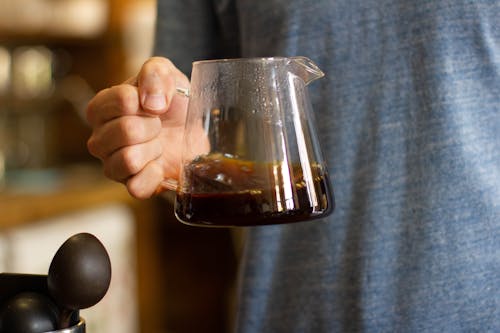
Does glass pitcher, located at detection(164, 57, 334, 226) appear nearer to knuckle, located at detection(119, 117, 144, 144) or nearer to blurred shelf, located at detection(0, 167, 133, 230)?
knuckle, located at detection(119, 117, 144, 144)

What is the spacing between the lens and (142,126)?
769mm

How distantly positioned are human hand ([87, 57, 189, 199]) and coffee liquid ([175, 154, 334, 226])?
0.08 m

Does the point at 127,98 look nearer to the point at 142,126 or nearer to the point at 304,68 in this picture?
the point at 142,126

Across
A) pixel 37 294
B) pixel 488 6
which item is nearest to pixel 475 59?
pixel 488 6

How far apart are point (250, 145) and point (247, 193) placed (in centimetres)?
4

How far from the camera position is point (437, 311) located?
0.87 meters

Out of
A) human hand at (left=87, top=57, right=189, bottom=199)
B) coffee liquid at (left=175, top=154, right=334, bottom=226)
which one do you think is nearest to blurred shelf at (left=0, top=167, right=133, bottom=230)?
human hand at (left=87, top=57, right=189, bottom=199)

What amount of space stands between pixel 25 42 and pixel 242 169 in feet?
10.6

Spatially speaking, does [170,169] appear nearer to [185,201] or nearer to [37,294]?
[185,201]

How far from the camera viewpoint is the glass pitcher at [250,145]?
687 mm

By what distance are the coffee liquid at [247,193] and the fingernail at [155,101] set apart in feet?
0.21

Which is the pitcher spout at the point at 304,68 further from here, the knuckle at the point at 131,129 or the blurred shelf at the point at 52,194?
the blurred shelf at the point at 52,194

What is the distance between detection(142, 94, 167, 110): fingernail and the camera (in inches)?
29.0

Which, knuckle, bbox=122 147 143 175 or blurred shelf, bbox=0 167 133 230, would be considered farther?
blurred shelf, bbox=0 167 133 230
